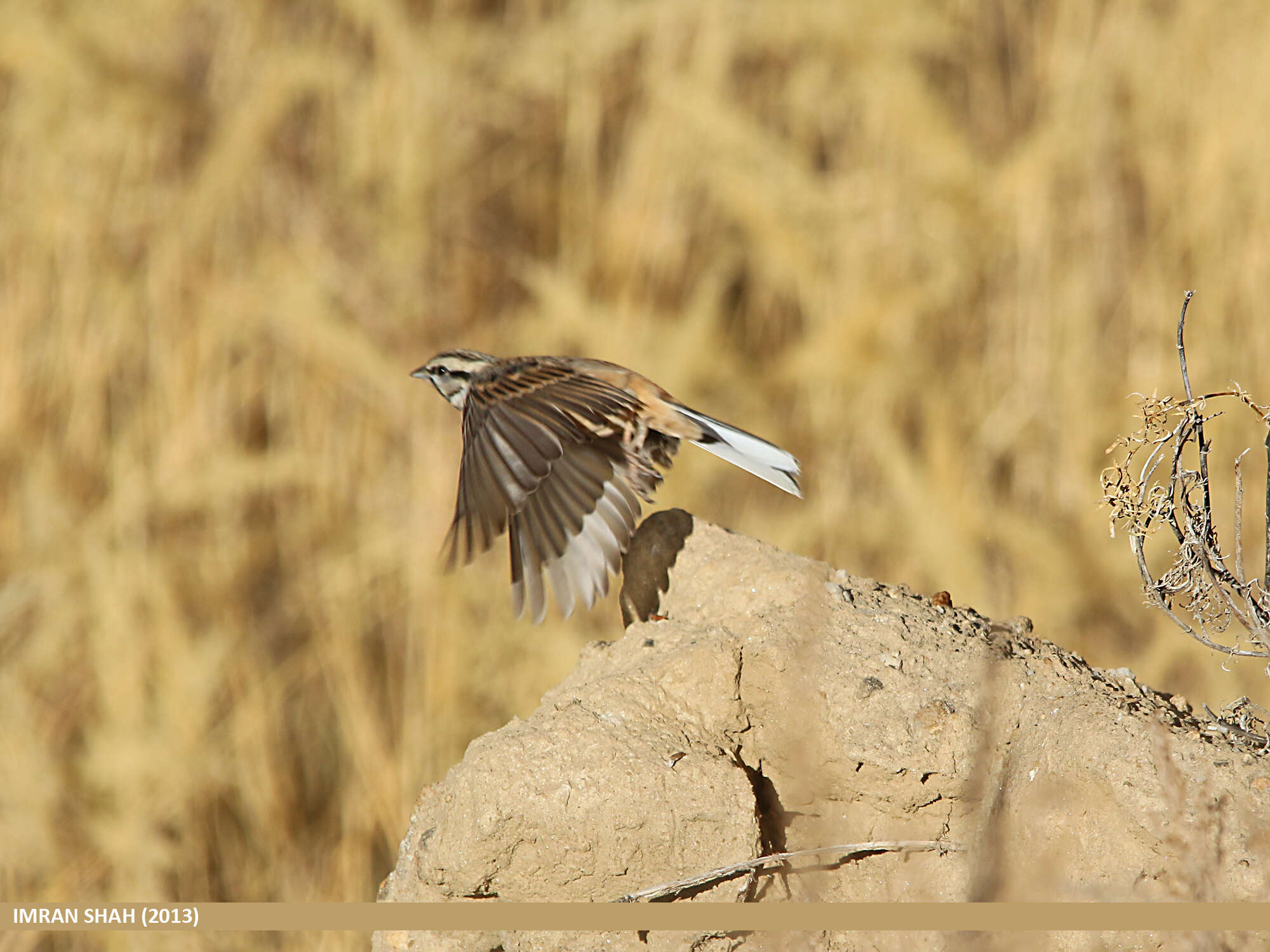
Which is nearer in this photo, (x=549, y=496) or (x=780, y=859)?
(x=780, y=859)

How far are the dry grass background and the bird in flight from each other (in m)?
1.81

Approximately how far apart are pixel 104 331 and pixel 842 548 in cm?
278

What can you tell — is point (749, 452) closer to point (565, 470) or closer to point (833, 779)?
point (565, 470)

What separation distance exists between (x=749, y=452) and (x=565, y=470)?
1.48ft

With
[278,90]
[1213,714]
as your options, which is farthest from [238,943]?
[1213,714]

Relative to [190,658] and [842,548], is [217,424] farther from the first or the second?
[842,548]

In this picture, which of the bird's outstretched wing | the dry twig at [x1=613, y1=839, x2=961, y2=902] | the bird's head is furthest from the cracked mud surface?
the bird's head

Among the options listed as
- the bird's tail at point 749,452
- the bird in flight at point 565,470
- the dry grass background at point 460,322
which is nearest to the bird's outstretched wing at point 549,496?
the bird in flight at point 565,470

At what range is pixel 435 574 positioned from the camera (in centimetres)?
441

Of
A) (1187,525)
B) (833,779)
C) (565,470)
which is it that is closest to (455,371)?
(565,470)

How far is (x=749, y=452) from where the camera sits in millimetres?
2676

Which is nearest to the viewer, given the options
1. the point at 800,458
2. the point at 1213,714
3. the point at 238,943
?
the point at 1213,714

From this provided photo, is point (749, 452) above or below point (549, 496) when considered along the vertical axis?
above

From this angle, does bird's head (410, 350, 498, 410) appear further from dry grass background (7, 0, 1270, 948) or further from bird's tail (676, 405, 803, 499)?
dry grass background (7, 0, 1270, 948)
